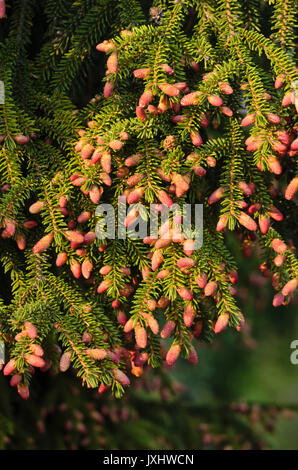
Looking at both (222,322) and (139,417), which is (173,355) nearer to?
(222,322)

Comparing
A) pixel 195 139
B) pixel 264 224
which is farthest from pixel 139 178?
pixel 264 224

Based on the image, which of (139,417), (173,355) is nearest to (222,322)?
(173,355)

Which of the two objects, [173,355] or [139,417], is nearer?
[173,355]

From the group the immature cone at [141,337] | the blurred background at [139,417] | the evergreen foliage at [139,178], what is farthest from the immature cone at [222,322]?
the blurred background at [139,417]

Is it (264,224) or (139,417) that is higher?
(264,224)

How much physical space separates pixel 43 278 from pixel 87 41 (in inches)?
23.6

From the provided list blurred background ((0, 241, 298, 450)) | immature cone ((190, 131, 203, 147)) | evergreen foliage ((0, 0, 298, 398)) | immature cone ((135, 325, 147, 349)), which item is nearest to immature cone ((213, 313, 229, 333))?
evergreen foliage ((0, 0, 298, 398))

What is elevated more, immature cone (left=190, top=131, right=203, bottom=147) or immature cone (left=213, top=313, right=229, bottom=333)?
immature cone (left=190, top=131, right=203, bottom=147)

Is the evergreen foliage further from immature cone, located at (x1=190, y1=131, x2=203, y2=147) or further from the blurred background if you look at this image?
A: the blurred background

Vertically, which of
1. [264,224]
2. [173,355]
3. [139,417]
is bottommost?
[139,417]

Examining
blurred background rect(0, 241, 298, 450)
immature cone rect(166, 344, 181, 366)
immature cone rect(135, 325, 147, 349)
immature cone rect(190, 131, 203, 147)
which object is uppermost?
immature cone rect(190, 131, 203, 147)

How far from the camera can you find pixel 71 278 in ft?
3.80

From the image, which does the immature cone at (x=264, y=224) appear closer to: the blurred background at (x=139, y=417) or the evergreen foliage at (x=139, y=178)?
the evergreen foliage at (x=139, y=178)
